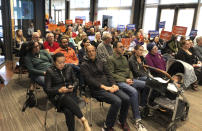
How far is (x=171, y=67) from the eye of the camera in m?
3.17

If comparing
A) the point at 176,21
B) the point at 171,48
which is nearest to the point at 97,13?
the point at 176,21

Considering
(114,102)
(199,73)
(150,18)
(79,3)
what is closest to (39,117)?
(114,102)

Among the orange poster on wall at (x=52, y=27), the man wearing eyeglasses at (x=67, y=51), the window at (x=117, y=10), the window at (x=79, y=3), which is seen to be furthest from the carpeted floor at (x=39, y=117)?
the window at (x=79, y=3)

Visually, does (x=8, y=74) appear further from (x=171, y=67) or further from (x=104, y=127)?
(x=171, y=67)

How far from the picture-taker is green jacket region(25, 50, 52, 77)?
3.10 metres

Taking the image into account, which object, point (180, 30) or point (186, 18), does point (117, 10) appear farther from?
point (180, 30)

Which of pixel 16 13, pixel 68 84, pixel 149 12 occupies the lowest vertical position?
pixel 68 84

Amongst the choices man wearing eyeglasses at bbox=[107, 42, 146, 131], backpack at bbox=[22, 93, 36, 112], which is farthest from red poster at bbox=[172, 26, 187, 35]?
backpack at bbox=[22, 93, 36, 112]

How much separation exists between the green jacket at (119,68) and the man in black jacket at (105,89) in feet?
0.42

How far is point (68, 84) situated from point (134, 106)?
3.52 feet

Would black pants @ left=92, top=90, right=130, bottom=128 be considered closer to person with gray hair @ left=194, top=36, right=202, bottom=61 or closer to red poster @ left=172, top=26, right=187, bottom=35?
red poster @ left=172, top=26, right=187, bottom=35

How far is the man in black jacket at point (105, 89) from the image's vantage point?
8.21 ft

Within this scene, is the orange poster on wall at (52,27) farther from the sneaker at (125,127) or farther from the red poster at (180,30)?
the sneaker at (125,127)

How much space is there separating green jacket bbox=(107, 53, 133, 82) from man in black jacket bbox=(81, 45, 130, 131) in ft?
0.42
